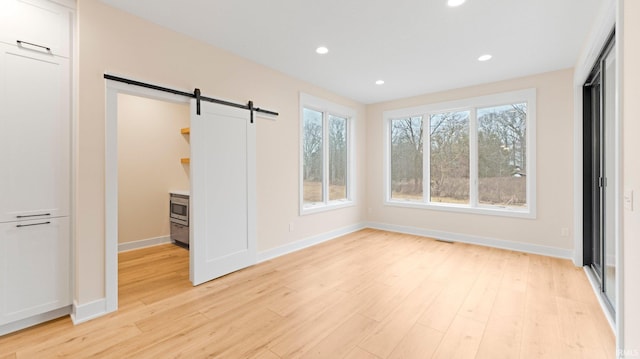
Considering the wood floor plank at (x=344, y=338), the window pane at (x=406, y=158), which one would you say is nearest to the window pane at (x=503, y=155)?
the window pane at (x=406, y=158)

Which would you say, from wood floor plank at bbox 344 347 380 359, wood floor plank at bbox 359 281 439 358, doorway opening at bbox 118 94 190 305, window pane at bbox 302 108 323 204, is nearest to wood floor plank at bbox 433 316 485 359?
wood floor plank at bbox 359 281 439 358

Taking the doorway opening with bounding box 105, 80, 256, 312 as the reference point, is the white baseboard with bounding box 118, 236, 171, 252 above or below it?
below

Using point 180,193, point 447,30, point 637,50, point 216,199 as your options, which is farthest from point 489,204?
point 180,193

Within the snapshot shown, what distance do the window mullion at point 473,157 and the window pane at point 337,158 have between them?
2.31 m

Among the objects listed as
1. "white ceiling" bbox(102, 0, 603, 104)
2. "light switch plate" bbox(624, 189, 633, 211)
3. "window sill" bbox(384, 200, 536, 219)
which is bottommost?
"window sill" bbox(384, 200, 536, 219)

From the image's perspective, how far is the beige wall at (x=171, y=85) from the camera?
236 cm

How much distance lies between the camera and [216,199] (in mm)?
3277

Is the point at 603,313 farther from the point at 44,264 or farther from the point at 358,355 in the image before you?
the point at 44,264

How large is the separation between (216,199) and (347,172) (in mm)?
3146

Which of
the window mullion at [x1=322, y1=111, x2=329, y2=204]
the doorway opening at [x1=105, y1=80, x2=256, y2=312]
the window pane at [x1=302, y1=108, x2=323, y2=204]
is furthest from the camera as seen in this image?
the window mullion at [x1=322, y1=111, x2=329, y2=204]

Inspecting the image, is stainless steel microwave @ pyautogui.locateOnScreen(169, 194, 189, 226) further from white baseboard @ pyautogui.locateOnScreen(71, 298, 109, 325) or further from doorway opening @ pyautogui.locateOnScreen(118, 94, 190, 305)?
white baseboard @ pyautogui.locateOnScreen(71, 298, 109, 325)

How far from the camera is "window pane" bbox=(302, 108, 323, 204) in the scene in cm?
480

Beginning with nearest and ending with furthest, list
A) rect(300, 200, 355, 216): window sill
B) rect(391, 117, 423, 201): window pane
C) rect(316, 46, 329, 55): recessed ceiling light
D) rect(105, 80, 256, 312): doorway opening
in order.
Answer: rect(105, 80, 256, 312): doorway opening
rect(316, 46, 329, 55): recessed ceiling light
rect(300, 200, 355, 216): window sill
rect(391, 117, 423, 201): window pane

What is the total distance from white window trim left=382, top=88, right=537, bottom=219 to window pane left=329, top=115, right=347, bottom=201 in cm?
87
